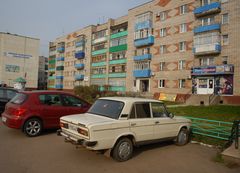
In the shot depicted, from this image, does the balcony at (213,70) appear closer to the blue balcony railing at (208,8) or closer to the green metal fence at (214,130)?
the blue balcony railing at (208,8)

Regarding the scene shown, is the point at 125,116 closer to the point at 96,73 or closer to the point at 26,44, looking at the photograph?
the point at 96,73

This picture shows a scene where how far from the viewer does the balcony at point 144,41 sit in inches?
1364

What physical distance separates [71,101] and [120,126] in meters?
4.37

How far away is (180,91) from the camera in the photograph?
30062mm

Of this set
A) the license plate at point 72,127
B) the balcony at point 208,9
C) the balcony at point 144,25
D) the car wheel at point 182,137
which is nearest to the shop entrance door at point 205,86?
the balcony at point 208,9

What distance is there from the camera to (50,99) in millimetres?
8797

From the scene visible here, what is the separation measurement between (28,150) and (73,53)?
179ft

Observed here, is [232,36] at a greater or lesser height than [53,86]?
greater

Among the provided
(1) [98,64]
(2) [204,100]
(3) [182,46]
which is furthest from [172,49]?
(1) [98,64]

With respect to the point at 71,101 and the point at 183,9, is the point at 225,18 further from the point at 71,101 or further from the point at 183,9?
the point at 71,101

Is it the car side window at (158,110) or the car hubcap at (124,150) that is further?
the car side window at (158,110)

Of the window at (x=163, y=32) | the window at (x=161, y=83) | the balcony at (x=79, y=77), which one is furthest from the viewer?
the balcony at (x=79, y=77)

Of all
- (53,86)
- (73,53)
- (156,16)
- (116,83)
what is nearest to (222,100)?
(156,16)

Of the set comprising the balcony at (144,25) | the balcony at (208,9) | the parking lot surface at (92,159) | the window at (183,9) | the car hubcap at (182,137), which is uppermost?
the window at (183,9)
